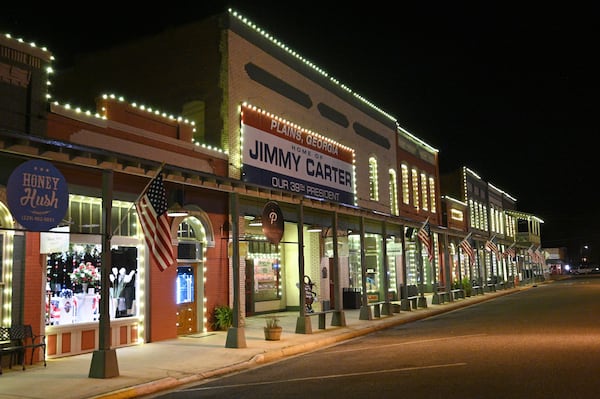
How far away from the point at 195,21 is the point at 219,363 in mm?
12710

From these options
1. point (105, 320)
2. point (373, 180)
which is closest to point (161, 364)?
point (105, 320)

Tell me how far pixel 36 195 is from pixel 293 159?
527 inches

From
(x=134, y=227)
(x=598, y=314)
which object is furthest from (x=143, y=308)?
(x=598, y=314)

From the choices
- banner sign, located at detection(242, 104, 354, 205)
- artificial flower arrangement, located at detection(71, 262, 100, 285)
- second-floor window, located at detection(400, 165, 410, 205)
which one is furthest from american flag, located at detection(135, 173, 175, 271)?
second-floor window, located at detection(400, 165, 410, 205)

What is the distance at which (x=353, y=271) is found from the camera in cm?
2878

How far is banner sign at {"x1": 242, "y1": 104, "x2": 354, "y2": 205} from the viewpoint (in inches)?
776

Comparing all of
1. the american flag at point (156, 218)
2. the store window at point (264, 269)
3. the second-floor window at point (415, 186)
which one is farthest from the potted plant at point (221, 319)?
the second-floor window at point (415, 186)

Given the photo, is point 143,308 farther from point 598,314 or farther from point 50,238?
point 598,314

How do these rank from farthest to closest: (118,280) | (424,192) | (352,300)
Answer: (424,192)
(352,300)
(118,280)

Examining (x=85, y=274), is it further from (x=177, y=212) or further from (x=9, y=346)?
(x=9, y=346)

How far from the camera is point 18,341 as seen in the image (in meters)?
11.2

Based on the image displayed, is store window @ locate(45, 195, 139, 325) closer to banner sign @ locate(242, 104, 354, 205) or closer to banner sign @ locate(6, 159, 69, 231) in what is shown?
banner sign @ locate(6, 159, 69, 231)

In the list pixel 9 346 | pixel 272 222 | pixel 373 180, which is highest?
pixel 373 180

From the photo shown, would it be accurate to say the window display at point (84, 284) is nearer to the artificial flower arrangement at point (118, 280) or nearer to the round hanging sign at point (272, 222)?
the artificial flower arrangement at point (118, 280)
